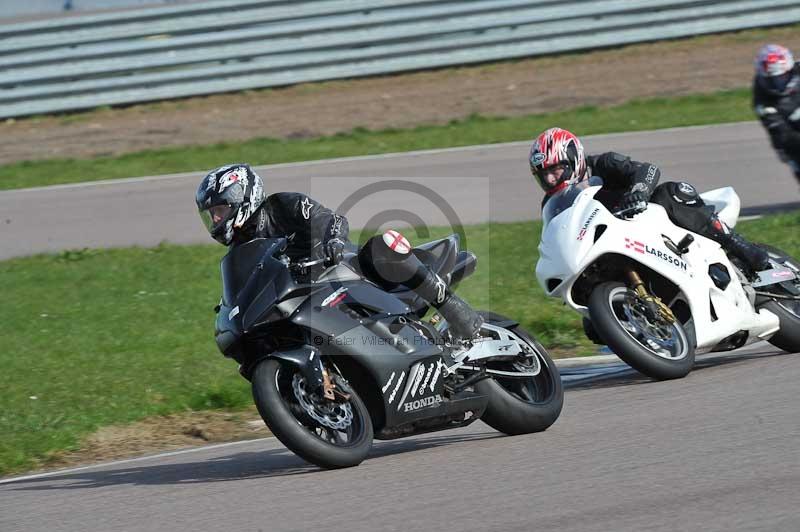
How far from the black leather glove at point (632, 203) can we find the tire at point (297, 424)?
2.34 metres

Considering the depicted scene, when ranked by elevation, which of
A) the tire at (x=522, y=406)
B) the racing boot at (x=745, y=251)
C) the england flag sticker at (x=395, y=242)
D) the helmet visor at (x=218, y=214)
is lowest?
the tire at (x=522, y=406)

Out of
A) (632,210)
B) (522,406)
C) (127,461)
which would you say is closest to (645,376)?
(632,210)

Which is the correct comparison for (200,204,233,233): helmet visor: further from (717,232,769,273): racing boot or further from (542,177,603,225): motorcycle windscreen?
(717,232,769,273): racing boot

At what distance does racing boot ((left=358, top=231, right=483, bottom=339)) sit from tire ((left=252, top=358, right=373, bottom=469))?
0.64 metres

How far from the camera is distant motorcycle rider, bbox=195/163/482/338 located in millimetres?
5781

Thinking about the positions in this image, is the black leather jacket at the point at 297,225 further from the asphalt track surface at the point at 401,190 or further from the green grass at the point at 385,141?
the green grass at the point at 385,141

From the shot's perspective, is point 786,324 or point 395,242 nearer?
point 395,242

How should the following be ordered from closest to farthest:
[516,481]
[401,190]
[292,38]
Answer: [516,481], [401,190], [292,38]

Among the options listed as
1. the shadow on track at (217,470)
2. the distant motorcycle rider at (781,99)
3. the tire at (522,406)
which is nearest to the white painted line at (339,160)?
the distant motorcycle rider at (781,99)

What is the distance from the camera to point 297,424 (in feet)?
17.6

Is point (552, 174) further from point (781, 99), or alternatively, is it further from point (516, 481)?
point (781, 99)

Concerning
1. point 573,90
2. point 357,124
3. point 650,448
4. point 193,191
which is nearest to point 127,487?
point 650,448

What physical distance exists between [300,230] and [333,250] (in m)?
0.30

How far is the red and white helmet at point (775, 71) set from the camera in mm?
11609
